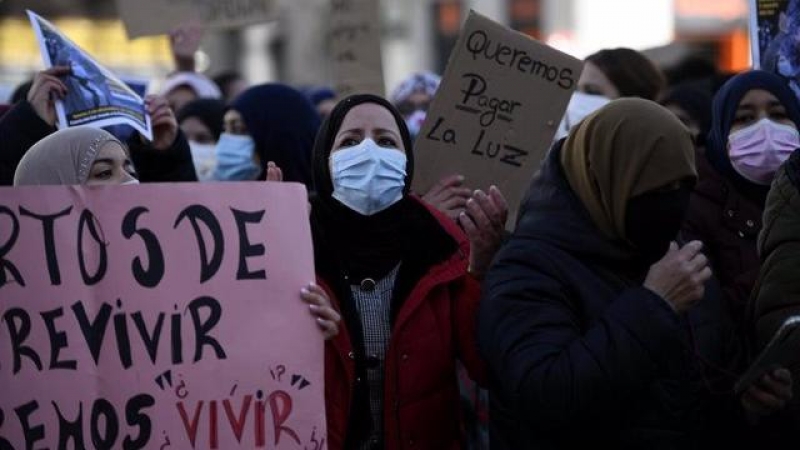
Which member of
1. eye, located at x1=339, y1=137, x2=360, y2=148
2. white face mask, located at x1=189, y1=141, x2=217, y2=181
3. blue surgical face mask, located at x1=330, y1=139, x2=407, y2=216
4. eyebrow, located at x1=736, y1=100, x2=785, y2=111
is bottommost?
white face mask, located at x1=189, y1=141, x2=217, y2=181

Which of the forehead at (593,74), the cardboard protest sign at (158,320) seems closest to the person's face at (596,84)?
the forehead at (593,74)

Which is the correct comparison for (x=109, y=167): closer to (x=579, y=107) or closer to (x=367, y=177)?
(x=367, y=177)

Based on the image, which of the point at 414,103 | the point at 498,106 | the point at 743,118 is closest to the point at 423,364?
the point at 498,106

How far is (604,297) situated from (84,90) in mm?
2122

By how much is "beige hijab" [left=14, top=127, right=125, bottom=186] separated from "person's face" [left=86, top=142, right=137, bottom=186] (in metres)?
0.02

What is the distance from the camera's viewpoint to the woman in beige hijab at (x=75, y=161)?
11.4 ft

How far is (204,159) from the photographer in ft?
20.2

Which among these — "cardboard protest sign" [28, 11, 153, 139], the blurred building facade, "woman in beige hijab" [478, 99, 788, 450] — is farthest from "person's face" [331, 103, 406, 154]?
the blurred building facade

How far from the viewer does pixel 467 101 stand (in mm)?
4336

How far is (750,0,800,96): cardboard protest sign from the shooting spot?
4.42 m

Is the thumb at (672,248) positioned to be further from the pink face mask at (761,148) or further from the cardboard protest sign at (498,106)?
the cardboard protest sign at (498,106)

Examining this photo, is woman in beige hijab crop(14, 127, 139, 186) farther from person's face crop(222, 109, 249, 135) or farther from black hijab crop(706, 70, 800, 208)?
person's face crop(222, 109, 249, 135)

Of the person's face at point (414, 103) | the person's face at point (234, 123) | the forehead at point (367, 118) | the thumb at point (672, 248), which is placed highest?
the forehead at point (367, 118)

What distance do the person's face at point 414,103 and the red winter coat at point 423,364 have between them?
172 inches
